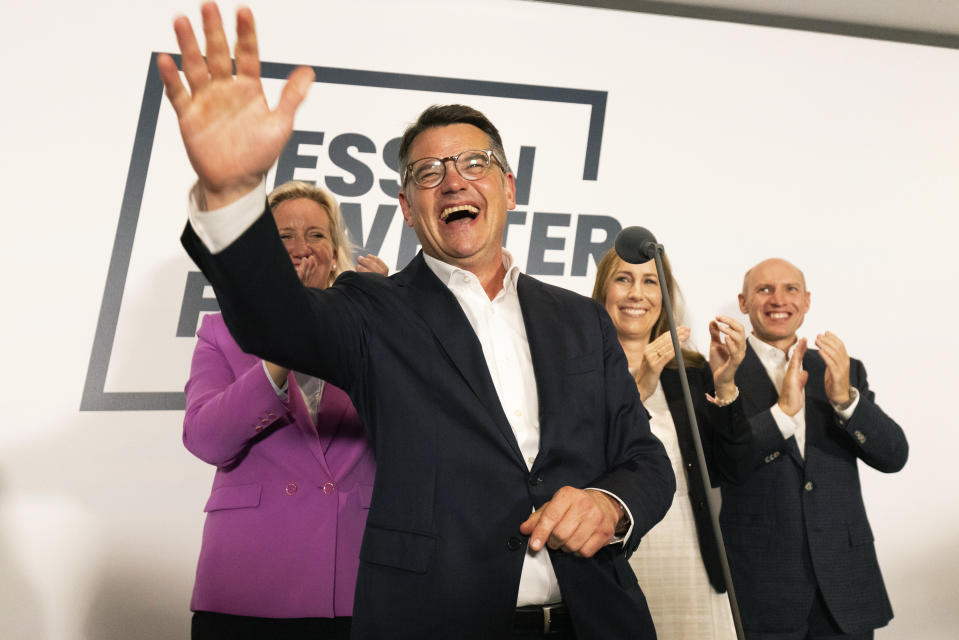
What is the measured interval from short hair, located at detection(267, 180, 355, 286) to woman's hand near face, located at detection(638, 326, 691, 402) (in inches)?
40.5

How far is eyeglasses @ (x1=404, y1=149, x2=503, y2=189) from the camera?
5.92ft

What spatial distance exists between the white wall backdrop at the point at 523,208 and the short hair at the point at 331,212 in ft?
3.71

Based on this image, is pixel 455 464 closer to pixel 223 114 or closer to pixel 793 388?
pixel 223 114

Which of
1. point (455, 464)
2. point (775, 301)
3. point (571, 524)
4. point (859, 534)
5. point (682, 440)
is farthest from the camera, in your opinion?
point (775, 301)

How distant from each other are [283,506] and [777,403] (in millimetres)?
1797

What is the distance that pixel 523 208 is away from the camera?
3.73 m

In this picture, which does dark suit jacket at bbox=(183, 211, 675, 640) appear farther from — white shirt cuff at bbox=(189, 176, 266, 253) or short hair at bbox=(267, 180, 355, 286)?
short hair at bbox=(267, 180, 355, 286)

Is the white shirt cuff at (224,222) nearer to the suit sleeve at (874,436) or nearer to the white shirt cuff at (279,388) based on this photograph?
the white shirt cuff at (279,388)

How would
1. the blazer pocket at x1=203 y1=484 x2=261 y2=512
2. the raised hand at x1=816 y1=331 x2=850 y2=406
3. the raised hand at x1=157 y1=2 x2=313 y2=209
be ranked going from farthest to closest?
the raised hand at x1=816 y1=331 x2=850 y2=406 → the blazer pocket at x1=203 y1=484 x2=261 y2=512 → the raised hand at x1=157 y1=2 x2=313 y2=209

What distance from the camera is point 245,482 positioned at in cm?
201

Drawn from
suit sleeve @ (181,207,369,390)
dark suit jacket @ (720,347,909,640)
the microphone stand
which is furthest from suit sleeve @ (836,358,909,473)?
suit sleeve @ (181,207,369,390)

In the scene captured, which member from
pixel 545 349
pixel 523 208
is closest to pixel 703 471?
pixel 545 349

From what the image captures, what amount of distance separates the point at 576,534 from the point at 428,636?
301 mm

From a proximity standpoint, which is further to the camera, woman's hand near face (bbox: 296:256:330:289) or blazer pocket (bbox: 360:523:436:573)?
woman's hand near face (bbox: 296:256:330:289)
